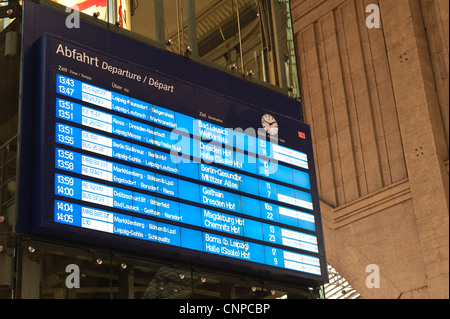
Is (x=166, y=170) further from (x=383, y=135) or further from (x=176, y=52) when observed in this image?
(x=383, y=135)

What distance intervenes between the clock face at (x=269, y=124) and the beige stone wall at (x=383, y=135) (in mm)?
8720

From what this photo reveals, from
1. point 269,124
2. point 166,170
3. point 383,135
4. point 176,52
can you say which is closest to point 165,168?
point 166,170

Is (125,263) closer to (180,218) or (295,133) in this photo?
(180,218)

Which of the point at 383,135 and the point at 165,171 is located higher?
the point at 383,135

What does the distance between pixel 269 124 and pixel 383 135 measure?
11.3 meters

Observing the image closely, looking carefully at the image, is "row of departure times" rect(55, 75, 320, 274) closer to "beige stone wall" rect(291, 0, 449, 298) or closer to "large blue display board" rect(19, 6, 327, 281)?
"large blue display board" rect(19, 6, 327, 281)

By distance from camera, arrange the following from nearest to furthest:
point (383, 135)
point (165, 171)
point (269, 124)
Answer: point (165, 171) → point (269, 124) → point (383, 135)

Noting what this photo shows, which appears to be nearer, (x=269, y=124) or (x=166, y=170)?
(x=166, y=170)

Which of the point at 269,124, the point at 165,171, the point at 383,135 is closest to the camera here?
the point at 165,171

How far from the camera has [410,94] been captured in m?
20.1

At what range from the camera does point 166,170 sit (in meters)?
9.00

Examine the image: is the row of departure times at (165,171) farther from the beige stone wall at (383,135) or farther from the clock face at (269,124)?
the beige stone wall at (383,135)
